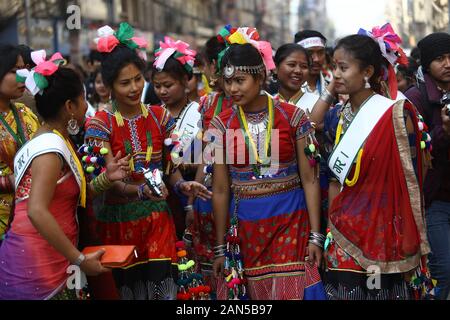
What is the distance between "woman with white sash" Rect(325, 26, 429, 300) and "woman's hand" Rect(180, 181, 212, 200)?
77 cm

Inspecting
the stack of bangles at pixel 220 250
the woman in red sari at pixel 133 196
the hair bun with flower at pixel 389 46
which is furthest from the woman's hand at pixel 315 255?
the hair bun with flower at pixel 389 46

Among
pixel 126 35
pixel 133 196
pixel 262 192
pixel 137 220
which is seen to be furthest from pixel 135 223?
pixel 126 35

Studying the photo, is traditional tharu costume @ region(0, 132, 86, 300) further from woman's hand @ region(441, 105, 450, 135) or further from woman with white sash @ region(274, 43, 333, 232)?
woman's hand @ region(441, 105, 450, 135)

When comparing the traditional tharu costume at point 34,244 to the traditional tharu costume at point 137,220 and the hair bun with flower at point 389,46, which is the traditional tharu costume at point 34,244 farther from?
the hair bun with flower at point 389,46

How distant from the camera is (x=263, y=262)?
4574mm

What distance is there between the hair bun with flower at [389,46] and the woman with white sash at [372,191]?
3cm

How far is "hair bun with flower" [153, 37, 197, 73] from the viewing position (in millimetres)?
5602

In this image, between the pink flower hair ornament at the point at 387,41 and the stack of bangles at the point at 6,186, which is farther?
the stack of bangles at the point at 6,186

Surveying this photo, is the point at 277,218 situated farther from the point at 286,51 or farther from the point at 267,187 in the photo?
the point at 286,51

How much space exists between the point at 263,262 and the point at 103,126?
132cm

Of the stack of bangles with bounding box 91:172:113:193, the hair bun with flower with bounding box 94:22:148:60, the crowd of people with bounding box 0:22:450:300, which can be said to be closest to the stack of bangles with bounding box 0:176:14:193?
the crowd of people with bounding box 0:22:450:300

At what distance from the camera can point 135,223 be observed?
4746 mm

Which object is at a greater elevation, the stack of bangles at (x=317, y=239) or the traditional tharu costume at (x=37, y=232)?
the traditional tharu costume at (x=37, y=232)

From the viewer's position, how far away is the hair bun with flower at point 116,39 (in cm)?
481
